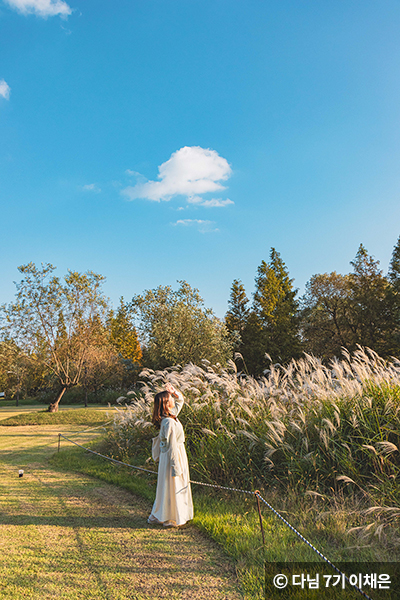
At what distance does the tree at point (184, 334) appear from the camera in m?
24.3

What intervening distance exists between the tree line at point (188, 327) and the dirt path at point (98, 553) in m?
8.97

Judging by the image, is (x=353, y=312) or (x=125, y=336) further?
(x=125, y=336)

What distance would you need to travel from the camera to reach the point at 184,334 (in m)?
25.0

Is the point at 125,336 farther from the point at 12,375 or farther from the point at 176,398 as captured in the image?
the point at 176,398

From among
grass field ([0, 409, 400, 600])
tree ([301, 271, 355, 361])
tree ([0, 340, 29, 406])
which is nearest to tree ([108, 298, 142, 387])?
tree ([0, 340, 29, 406])

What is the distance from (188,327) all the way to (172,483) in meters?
20.4

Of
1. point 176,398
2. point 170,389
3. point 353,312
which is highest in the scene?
point 353,312

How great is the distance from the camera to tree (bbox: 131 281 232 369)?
24.3 meters

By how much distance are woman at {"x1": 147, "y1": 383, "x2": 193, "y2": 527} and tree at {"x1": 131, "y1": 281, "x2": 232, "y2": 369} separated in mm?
18368

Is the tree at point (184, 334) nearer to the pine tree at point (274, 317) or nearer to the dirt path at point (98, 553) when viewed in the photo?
the pine tree at point (274, 317)

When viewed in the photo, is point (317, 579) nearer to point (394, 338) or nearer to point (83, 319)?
point (83, 319)

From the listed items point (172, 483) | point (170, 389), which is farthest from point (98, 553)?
point (170, 389)

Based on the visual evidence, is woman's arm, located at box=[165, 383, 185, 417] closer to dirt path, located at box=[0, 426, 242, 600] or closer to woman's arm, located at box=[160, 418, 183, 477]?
woman's arm, located at box=[160, 418, 183, 477]

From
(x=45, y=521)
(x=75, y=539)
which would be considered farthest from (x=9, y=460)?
(x=75, y=539)
